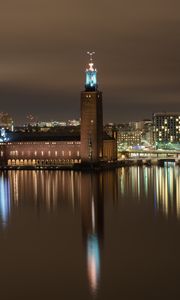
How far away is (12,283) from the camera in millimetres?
11766

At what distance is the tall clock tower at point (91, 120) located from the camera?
1634 inches

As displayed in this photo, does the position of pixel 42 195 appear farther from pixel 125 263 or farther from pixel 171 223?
pixel 125 263

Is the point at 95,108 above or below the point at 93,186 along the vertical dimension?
above

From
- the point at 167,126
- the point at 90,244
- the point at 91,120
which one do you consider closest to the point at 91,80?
the point at 91,120

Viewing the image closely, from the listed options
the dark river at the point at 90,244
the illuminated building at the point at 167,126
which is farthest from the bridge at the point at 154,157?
the illuminated building at the point at 167,126

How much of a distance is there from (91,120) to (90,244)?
26.9m

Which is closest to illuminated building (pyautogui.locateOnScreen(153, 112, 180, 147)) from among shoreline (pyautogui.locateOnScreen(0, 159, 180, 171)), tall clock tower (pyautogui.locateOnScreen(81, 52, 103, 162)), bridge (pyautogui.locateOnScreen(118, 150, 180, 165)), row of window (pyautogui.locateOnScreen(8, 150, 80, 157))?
bridge (pyautogui.locateOnScreen(118, 150, 180, 165))

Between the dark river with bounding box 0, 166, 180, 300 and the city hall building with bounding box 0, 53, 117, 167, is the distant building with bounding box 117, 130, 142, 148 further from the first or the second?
the dark river with bounding box 0, 166, 180, 300

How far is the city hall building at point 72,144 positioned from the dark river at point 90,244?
15.3 metres

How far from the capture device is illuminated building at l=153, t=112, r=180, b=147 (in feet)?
285

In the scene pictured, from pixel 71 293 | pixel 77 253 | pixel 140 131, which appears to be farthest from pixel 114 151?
pixel 140 131

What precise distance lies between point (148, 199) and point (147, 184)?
5946 mm

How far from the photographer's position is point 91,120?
41688mm

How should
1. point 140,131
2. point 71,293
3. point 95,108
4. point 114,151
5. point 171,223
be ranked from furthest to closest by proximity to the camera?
point 140,131, point 114,151, point 95,108, point 171,223, point 71,293
